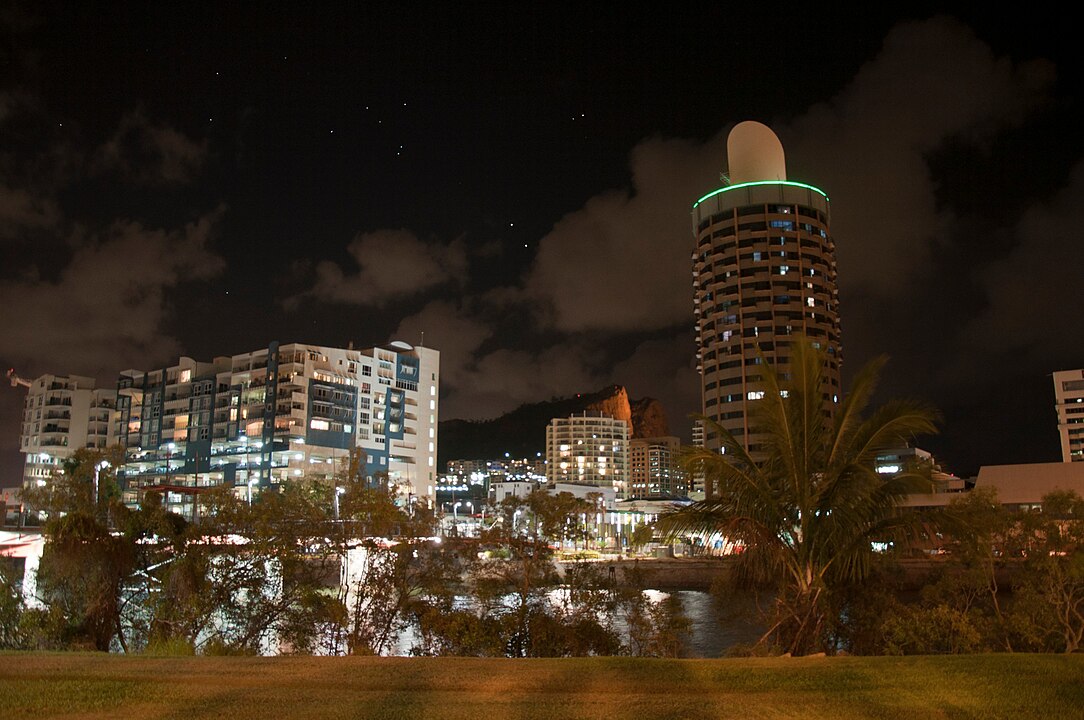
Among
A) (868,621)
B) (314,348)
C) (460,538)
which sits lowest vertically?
(868,621)

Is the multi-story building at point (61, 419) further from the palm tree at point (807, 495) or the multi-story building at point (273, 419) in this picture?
the palm tree at point (807, 495)

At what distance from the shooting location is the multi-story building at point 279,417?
10550 cm

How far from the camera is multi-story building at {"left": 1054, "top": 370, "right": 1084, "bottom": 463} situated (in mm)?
130625

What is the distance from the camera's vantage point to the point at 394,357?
118625mm

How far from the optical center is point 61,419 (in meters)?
137

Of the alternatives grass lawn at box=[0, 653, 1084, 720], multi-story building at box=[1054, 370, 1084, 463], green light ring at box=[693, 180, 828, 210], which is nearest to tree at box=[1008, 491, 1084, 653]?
grass lawn at box=[0, 653, 1084, 720]

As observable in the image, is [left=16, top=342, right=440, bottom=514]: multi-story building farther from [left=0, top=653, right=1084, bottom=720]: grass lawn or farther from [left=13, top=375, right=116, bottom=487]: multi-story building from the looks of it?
[left=0, top=653, right=1084, bottom=720]: grass lawn

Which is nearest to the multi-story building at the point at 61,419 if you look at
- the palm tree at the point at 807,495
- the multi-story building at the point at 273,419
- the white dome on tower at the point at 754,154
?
the multi-story building at the point at 273,419

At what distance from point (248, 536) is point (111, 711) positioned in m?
9.23

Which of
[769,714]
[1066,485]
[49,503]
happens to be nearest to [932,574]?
[769,714]

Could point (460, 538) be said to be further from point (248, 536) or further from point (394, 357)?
point (394, 357)

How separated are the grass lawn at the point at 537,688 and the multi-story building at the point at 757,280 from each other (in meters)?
97.1

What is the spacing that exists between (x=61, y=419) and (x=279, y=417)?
56.4 metres

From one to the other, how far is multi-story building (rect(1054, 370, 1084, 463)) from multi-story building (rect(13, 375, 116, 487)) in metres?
156
